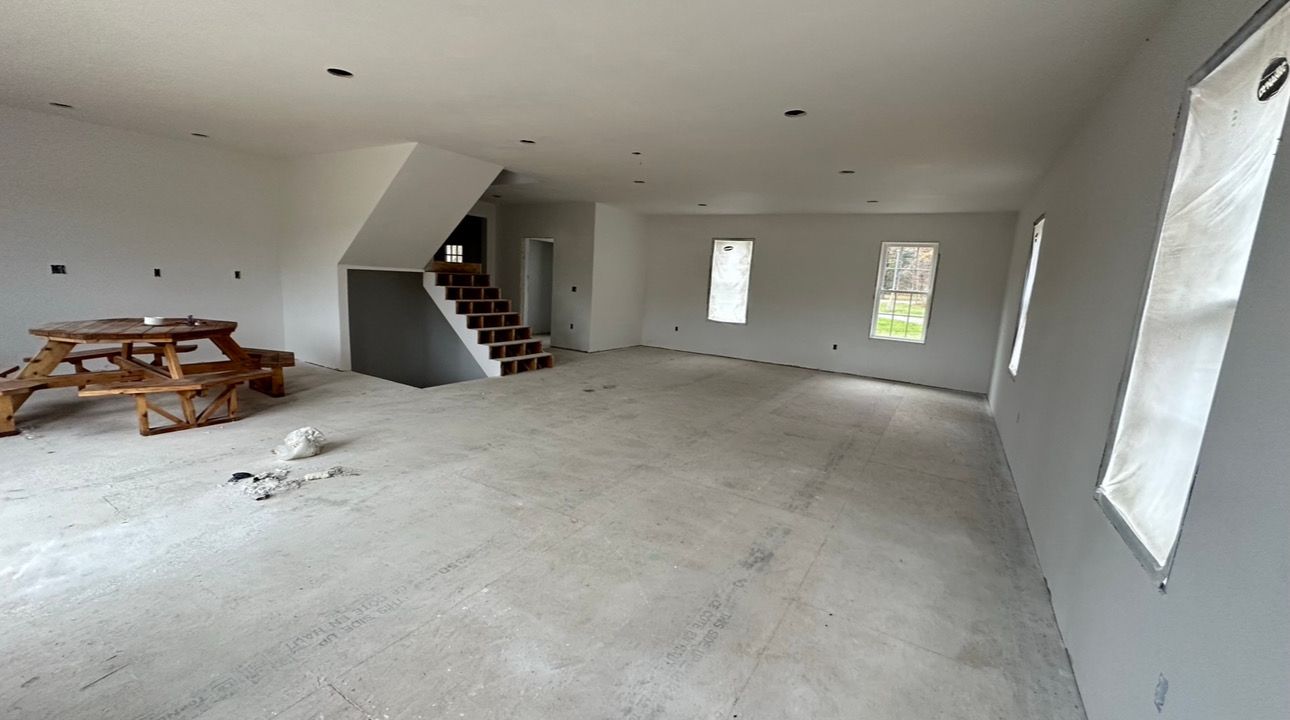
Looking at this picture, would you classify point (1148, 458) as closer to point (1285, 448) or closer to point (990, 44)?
point (1285, 448)

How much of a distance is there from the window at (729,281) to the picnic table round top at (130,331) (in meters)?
6.75

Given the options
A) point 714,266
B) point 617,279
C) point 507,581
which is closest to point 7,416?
point 507,581

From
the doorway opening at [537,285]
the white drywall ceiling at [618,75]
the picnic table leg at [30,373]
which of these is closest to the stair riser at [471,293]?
the doorway opening at [537,285]

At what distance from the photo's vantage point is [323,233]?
5691mm

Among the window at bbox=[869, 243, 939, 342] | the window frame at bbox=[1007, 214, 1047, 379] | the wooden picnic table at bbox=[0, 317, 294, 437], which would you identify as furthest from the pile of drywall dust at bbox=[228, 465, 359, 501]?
the window at bbox=[869, 243, 939, 342]

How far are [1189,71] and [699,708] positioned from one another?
259 centimetres

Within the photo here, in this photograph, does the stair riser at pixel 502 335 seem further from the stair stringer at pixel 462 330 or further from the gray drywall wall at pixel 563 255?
the gray drywall wall at pixel 563 255

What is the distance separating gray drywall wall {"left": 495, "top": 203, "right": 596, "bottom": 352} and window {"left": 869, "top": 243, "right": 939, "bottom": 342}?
14.8 feet

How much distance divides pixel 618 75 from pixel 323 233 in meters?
4.59

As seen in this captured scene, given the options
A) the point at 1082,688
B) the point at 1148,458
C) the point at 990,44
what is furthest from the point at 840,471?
the point at 990,44

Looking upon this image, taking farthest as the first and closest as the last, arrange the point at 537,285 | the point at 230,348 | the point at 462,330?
the point at 537,285, the point at 462,330, the point at 230,348

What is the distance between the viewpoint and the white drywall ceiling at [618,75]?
7.15ft

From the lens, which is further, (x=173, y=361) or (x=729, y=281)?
(x=729, y=281)

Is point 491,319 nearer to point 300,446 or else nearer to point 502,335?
point 502,335
